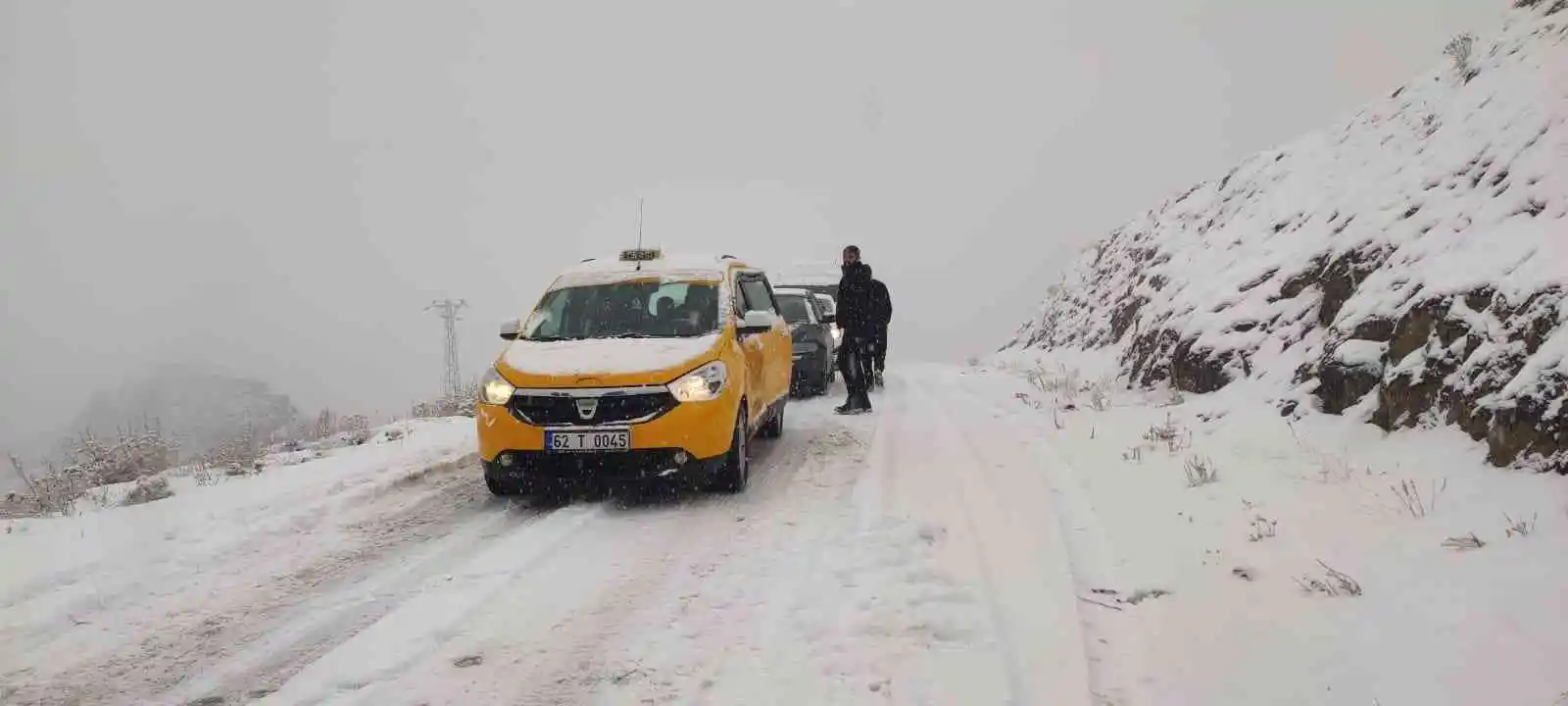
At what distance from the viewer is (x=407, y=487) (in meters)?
6.70

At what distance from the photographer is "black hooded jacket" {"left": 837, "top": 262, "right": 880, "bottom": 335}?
33.7 ft

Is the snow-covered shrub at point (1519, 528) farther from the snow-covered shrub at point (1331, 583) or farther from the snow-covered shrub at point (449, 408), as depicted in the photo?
the snow-covered shrub at point (449, 408)

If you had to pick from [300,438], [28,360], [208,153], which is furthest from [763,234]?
[300,438]

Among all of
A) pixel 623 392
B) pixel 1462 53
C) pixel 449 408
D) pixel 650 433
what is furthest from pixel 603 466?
pixel 1462 53

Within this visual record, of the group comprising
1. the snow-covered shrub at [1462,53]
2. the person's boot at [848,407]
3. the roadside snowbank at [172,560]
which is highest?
the snow-covered shrub at [1462,53]

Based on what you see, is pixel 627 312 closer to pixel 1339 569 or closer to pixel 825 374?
pixel 1339 569

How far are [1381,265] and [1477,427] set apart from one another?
8.25ft

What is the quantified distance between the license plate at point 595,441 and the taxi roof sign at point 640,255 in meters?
2.66

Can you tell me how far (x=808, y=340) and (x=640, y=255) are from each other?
188 inches

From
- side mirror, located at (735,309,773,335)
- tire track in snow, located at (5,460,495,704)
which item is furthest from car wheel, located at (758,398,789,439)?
tire track in snow, located at (5,460,495,704)

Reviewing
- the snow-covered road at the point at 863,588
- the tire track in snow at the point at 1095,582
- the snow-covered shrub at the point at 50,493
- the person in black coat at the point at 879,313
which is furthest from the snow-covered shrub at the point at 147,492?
the person in black coat at the point at 879,313

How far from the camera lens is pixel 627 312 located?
696cm

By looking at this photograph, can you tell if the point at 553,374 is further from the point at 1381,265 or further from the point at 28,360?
the point at 28,360

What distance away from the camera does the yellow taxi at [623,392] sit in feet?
18.5
